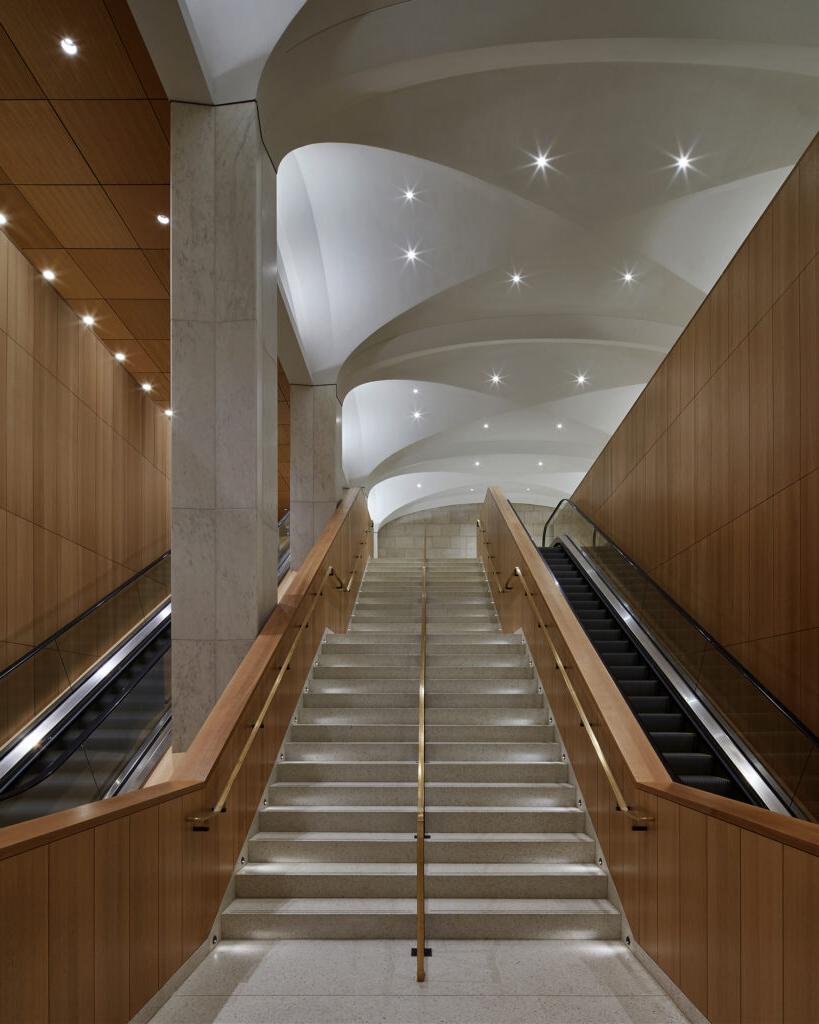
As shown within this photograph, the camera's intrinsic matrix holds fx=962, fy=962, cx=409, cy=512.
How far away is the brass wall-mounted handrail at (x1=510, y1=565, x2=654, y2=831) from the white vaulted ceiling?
189 inches

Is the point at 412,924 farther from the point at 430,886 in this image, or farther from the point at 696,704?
the point at 696,704

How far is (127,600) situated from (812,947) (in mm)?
9702

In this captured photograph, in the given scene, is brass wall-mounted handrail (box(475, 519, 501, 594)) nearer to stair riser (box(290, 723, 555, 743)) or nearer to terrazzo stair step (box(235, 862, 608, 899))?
stair riser (box(290, 723, 555, 743))

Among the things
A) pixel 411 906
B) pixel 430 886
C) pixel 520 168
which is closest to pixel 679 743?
pixel 430 886

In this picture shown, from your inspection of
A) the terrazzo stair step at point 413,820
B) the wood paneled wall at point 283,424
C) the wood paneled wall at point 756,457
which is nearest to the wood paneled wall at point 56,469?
the wood paneled wall at point 283,424

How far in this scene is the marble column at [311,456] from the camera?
1510 cm

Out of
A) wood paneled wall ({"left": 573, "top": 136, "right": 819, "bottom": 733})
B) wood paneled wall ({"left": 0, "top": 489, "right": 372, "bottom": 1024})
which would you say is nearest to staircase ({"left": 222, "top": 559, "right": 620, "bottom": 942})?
wood paneled wall ({"left": 0, "top": 489, "right": 372, "bottom": 1024})

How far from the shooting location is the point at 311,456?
15.1 metres

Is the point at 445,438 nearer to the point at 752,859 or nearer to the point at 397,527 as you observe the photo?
the point at 397,527

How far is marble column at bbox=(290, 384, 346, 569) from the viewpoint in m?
15.1

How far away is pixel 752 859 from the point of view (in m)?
3.68

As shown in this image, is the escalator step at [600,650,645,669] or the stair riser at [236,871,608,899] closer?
the stair riser at [236,871,608,899]

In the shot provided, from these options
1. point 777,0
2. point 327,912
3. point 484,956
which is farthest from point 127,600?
point 777,0

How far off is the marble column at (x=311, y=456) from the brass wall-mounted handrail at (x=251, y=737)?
18.9 ft
